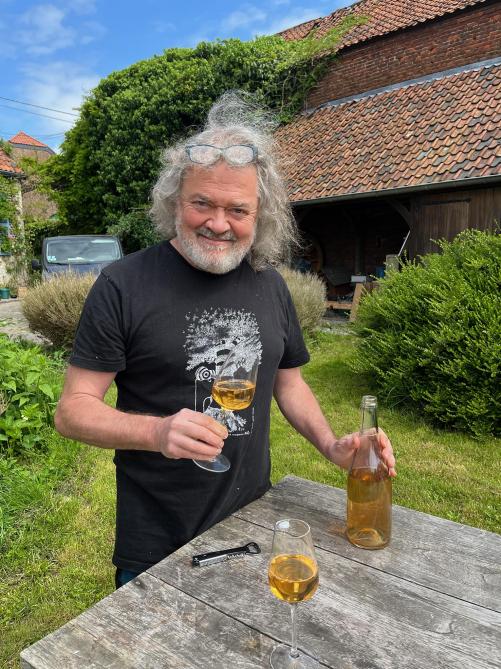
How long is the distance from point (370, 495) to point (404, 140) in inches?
416

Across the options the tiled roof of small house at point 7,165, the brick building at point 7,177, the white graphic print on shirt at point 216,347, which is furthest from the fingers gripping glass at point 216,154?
the tiled roof of small house at point 7,165

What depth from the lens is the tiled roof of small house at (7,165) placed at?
18328 mm

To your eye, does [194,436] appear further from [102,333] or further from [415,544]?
[415,544]

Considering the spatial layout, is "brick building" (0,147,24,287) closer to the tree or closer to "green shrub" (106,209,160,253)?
the tree

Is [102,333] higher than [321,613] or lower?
higher

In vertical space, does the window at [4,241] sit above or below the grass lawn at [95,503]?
above

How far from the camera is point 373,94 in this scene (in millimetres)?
13250

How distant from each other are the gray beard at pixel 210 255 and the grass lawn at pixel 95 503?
2142 millimetres

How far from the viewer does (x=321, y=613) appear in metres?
1.21

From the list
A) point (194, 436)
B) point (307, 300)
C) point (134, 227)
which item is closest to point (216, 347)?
point (194, 436)

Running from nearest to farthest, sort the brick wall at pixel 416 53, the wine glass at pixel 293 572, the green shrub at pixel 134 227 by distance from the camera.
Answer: the wine glass at pixel 293 572
the brick wall at pixel 416 53
the green shrub at pixel 134 227

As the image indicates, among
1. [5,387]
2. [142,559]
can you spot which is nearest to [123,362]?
[142,559]

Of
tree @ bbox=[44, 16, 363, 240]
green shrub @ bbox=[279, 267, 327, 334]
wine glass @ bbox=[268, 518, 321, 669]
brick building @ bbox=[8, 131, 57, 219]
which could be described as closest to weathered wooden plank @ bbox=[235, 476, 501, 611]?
wine glass @ bbox=[268, 518, 321, 669]

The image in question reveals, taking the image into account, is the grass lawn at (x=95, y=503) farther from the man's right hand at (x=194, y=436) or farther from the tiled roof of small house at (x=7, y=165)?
the tiled roof of small house at (x=7, y=165)
